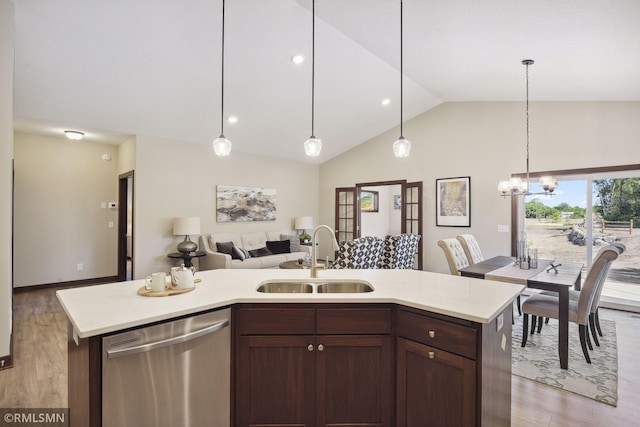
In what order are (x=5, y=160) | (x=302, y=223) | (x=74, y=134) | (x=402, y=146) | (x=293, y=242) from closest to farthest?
(x=402, y=146)
(x=5, y=160)
(x=74, y=134)
(x=293, y=242)
(x=302, y=223)

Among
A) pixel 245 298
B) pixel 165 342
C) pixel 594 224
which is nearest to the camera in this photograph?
pixel 165 342

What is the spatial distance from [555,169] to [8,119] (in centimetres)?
659

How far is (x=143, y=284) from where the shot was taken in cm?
205

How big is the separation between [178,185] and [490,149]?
5461 mm

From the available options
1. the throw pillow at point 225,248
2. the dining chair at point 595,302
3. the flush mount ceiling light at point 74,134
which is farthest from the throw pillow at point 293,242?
the dining chair at point 595,302

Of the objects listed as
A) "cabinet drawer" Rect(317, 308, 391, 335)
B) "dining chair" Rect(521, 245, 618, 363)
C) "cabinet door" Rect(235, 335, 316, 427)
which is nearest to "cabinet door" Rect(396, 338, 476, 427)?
"cabinet drawer" Rect(317, 308, 391, 335)

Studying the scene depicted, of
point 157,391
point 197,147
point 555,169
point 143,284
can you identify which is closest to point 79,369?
point 157,391

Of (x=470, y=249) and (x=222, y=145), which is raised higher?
(x=222, y=145)

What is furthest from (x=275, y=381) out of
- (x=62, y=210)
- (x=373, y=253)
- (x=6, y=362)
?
(x=62, y=210)

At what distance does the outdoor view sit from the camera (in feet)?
14.5

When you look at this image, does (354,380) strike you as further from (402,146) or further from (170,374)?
(402,146)

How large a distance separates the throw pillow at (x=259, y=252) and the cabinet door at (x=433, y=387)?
4.88 meters

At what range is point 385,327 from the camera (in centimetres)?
175

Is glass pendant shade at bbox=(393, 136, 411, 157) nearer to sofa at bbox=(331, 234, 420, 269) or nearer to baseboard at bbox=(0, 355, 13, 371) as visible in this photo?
sofa at bbox=(331, 234, 420, 269)
